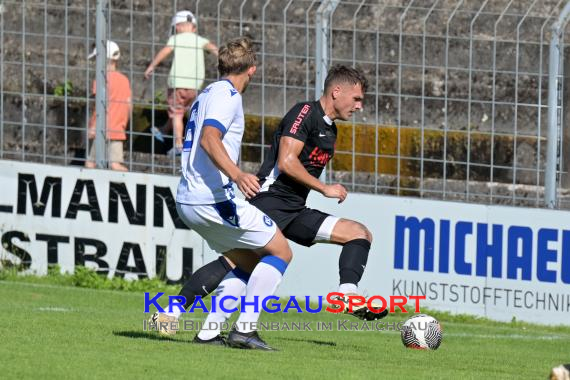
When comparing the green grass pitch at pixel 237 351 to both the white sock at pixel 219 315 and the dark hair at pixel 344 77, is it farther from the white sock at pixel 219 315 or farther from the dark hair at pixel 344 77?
the dark hair at pixel 344 77

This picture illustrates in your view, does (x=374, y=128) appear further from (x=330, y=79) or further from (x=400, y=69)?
(x=330, y=79)

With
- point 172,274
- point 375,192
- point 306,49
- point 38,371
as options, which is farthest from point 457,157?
point 38,371

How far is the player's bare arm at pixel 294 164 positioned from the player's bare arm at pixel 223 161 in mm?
916

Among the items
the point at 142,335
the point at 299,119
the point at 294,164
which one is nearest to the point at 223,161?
the point at 294,164

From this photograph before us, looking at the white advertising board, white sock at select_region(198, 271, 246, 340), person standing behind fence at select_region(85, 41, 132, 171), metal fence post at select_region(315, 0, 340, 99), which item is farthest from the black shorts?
person standing behind fence at select_region(85, 41, 132, 171)

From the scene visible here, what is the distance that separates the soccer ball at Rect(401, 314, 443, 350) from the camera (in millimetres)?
10258

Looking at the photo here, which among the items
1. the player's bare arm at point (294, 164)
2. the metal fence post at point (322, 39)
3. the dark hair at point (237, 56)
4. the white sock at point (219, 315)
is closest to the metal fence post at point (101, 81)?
the metal fence post at point (322, 39)

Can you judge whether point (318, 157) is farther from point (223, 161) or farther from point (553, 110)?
point (553, 110)

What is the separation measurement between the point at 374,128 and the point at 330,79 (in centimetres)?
394

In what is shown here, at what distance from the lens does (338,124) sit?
46.5 ft

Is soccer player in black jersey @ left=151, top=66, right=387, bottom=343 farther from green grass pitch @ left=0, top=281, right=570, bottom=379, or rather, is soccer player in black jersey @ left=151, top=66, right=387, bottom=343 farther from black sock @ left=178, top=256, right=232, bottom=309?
green grass pitch @ left=0, top=281, right=570, bottom=379

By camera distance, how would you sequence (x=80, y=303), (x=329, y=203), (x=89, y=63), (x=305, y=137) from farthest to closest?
(x=89, y=63) < (x=329, y=203) < (x=80, y=303) < (x=305, y=137)

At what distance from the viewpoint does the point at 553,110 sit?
42.8 ft

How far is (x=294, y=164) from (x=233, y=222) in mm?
883
